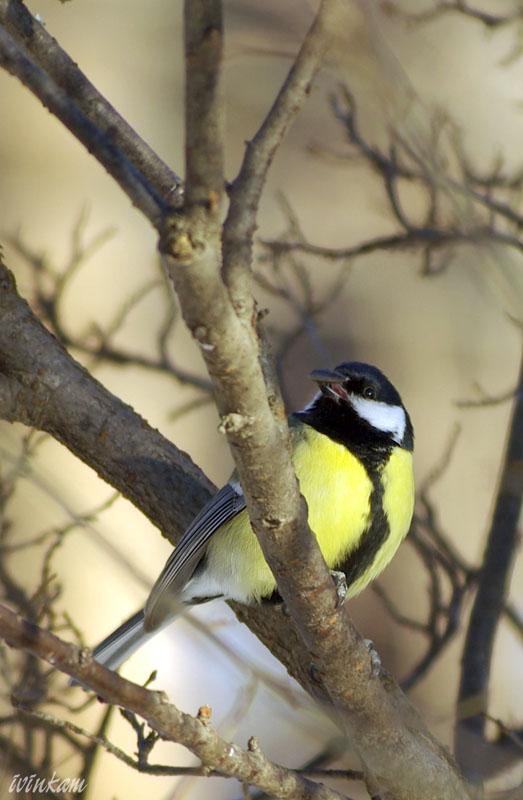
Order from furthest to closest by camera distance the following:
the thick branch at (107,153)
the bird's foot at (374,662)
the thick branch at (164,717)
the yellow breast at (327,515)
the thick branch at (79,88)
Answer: the yellow breast at (327,515), the bird's foot at (374,662), the thick branch at (79,88), the thick branch at (164,717), the thick branch at (107,153)

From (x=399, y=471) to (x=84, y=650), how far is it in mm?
1441

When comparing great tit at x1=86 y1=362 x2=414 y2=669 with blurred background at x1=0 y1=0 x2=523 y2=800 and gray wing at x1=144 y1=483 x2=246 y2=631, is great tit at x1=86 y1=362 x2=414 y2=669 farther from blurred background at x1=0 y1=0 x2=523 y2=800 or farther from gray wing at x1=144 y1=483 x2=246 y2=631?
blurred background at x1=0 y1=0 x2=523 y2=800

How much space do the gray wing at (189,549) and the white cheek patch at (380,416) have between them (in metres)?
0.47

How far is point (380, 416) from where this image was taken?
2.66m

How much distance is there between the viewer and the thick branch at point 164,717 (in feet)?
3.90

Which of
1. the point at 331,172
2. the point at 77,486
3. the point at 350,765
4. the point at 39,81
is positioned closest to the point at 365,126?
the point at 331,172

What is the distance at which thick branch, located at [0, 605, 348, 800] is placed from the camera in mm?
1189

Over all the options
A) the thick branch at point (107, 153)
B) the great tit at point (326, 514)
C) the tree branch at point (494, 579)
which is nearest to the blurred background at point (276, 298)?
the tree branch at point (494, 579)

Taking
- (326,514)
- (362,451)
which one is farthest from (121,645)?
(362,451)

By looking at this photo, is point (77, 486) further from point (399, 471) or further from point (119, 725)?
point (399, 471)

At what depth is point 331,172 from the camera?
4988 mm

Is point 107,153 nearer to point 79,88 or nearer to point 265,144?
point 265,144

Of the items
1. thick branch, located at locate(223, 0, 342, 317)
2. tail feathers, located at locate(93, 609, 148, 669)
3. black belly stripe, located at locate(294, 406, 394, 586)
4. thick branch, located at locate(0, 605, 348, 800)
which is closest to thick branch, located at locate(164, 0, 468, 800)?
thick branch, located at locate(223, 0, 342, 317)

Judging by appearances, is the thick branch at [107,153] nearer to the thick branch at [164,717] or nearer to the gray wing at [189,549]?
the thick branch at [164,717]
